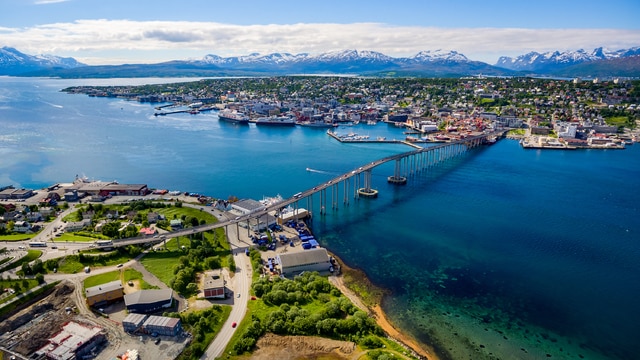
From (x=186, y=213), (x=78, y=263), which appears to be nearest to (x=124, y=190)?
(x=186, y=213)

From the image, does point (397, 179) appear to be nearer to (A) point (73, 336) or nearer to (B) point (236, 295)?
(B) point (236, 295)

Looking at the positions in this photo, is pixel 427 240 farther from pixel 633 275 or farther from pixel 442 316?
pixel 633 275

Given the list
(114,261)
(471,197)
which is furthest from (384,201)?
(114,261)

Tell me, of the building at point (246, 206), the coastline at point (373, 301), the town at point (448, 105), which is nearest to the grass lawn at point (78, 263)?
the building at point (246, 206)

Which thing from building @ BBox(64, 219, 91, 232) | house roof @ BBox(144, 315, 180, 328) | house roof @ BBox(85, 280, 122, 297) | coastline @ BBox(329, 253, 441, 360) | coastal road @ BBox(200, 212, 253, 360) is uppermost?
building @ BBox(64, 219, 91, 232)

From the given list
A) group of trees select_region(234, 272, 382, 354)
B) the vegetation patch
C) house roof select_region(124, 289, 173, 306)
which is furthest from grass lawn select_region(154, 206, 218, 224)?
the vegetation patch

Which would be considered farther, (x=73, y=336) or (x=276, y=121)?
(x=276, y=121)

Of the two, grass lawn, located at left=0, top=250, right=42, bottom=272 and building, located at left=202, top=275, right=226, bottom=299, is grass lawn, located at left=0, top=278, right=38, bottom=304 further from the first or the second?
building, located at left=202, top=275, right=226, bottom=299
